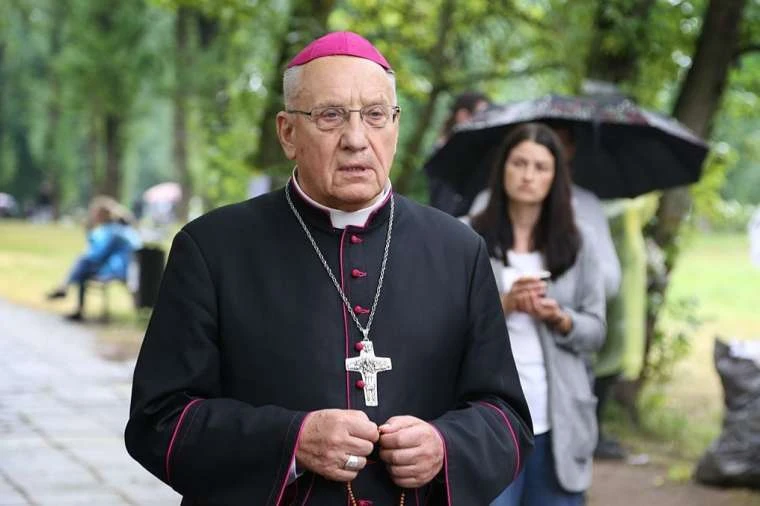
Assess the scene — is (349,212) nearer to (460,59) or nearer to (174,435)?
(174,435)

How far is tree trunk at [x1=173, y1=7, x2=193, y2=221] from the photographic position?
27.9m

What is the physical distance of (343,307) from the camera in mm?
2889

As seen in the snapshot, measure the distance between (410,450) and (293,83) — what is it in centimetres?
80

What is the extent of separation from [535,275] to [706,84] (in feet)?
16.8

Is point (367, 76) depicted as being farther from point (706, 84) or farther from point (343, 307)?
point (706, 84)

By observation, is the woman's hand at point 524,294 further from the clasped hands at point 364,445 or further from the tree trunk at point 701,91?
the tree trunk at point 701,91

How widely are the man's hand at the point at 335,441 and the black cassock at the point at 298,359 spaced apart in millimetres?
30

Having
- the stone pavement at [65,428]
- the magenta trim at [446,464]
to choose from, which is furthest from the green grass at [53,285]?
the magenta trim at [446,464]

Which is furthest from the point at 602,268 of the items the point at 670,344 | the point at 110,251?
the point at 110,251

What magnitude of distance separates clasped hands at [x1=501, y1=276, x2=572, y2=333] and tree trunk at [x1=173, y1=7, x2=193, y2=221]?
21.8 meters

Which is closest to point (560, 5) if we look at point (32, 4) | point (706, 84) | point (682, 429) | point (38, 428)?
point (706, 84)

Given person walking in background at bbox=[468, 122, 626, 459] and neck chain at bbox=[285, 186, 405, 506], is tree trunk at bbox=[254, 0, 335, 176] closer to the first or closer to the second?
person walking in background at bbox=[468, 122, 626, 459]

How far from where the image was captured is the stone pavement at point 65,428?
6.91 metres

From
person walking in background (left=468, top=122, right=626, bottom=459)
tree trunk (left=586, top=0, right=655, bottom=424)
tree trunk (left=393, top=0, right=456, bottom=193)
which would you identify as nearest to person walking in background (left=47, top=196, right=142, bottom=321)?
tree trunk (left=393, top=0, right=456, bottom=193)
